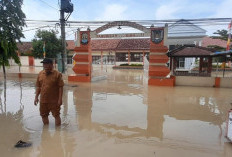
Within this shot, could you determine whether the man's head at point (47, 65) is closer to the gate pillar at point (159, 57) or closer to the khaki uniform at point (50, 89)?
the khaki uniform at point (50, 89)

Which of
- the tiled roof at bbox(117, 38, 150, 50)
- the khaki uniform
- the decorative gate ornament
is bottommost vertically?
the khaki uniform

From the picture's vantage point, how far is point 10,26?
9188mm

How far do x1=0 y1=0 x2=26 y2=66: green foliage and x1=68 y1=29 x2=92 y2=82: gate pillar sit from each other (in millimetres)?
3461

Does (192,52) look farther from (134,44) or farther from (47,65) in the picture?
(134,44)

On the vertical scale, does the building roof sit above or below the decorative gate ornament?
below

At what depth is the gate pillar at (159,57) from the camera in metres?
10.5

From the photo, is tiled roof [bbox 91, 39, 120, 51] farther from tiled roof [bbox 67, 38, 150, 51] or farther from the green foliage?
the green foliage

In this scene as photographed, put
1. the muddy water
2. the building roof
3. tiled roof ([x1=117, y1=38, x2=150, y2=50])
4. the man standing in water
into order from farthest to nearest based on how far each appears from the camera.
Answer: tiled roof ([x1=117, y1=38, x2=150, y2=50]) < the building roof < the man standing in water < the muddy water

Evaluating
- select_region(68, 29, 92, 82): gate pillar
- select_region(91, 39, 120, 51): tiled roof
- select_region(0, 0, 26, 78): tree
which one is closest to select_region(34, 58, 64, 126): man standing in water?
select_region(0, 0, 26, 78): tree

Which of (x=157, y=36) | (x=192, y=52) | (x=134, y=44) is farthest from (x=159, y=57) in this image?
(x=134, y=44)

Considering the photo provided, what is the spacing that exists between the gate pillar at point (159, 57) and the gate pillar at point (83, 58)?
13.4ft

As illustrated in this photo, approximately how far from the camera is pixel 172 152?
Answer: 3281mm

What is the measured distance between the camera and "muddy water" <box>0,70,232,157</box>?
10.9 feet

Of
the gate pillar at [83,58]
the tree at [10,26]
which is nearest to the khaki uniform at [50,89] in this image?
the tree at [10,26]
